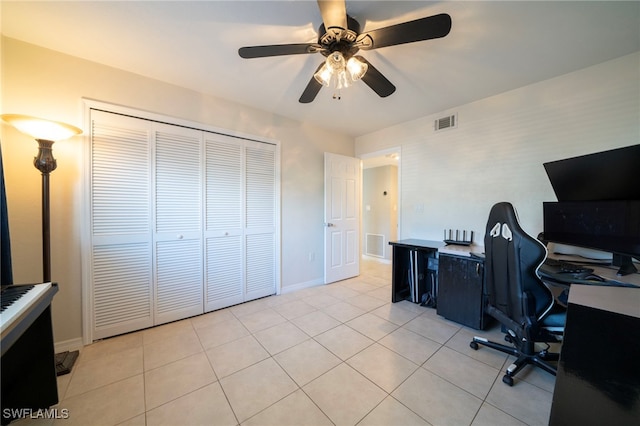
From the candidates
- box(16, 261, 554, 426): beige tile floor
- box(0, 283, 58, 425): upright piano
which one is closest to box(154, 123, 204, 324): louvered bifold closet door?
box(16, 261, 554, 426): beige tile floor

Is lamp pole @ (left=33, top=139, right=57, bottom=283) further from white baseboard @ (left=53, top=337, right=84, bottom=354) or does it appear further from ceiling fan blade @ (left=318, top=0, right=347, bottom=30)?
ceiling fan blade @ (left=318, top=0, right=347, bottom=30)

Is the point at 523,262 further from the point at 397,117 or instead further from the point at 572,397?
the point at 397,117

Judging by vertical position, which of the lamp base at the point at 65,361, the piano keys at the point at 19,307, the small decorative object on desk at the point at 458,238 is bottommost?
the lamp base at the point at 65,361

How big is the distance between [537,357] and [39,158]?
3961 mm

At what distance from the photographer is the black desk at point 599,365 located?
2.85 feet

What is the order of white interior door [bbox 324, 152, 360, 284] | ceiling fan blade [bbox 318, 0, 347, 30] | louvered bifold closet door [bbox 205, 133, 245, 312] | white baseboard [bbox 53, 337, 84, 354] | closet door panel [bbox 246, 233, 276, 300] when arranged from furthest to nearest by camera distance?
white interior door [bbox 324, 152, 360, 284] → closet door panel [bbox 246, 233, 276, 300] → louvered bifold closet door [bbox 205, 133, 245, 312] → white baseboard [bbox 53, 337, 84, 354] → ceiling fan blade [bbox 318, 0, 347, 30]

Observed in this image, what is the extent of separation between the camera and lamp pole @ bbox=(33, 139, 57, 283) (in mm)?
1673

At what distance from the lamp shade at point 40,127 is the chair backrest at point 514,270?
3.25 metres

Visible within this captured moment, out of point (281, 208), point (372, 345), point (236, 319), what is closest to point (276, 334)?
point (236, 319)

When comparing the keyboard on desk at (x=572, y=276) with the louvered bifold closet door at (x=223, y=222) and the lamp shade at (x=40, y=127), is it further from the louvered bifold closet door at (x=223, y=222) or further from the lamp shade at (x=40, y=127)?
the lamp shade at (x=40, y=127)

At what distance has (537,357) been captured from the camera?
1.58 metres

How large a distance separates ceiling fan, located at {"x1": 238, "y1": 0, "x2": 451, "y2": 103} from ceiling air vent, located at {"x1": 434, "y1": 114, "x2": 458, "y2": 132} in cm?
168

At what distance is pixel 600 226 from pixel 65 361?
14.0 feet

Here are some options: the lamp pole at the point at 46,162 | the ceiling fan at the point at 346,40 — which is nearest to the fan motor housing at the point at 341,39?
the ceiling fan at the point at 346,40
